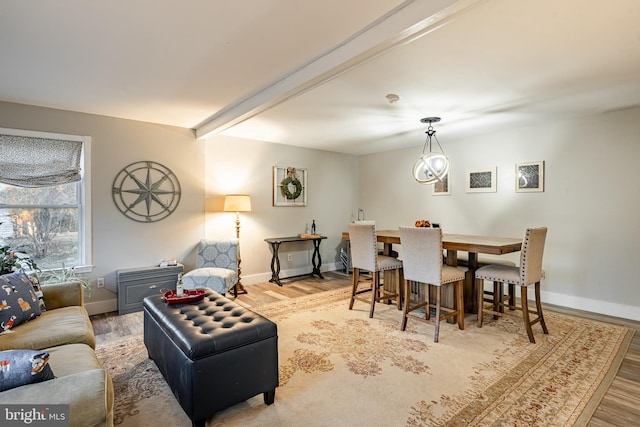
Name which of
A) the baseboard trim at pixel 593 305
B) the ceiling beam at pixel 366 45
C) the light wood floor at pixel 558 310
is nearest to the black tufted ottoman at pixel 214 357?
the light wood floor at pixel 558 310

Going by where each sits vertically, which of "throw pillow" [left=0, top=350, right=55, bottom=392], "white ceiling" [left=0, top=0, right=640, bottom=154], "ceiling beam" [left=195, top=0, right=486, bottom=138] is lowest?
"throw pillow" [left=0, top=350, right=55, bottom=392]

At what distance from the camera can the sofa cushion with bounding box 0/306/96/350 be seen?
195 cm

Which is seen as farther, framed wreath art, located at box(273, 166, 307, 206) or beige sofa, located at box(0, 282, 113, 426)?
framed wreath art, located at box(273, 166, 307, 206)

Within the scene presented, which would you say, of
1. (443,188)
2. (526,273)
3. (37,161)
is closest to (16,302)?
(37,161)

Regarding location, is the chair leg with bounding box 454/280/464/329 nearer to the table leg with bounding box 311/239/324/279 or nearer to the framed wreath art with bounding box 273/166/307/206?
the table leg with bounding box 311/239/324/279

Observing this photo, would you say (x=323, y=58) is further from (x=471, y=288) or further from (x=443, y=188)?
(x=443, y=188)

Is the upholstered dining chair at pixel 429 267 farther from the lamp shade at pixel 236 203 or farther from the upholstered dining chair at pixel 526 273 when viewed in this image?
the lamp shade at pixel 236 203

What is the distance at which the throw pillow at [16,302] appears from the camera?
83.9 inches

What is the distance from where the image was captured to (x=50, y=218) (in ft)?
12.0

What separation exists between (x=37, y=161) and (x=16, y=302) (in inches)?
78.5

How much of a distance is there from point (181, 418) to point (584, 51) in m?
3.63

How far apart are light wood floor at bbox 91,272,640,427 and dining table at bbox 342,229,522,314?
1149 mm

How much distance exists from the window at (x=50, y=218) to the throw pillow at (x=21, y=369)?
2.76 metres

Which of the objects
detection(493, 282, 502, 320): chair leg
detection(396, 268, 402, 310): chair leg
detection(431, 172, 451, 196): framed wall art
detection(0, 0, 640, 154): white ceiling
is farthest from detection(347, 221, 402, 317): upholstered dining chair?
detection(431, 172, 451, 196): framed wall art
